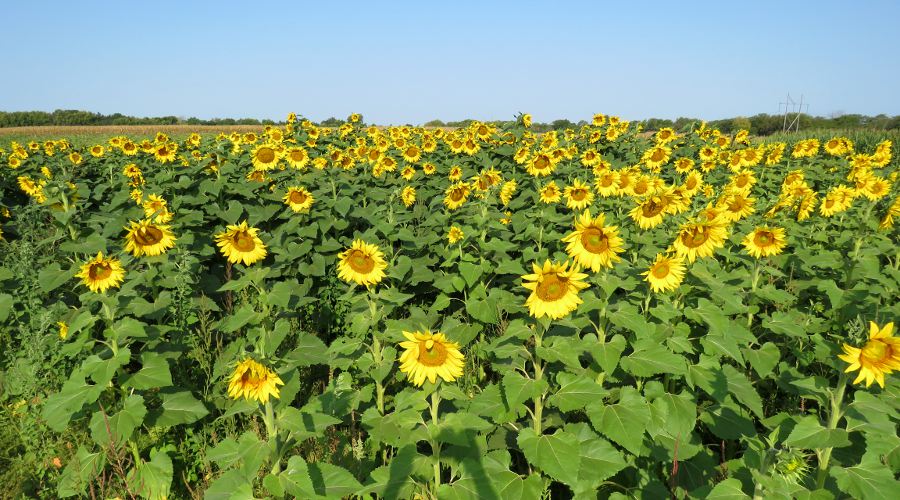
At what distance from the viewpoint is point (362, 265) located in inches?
160

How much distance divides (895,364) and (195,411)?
4.54 meters

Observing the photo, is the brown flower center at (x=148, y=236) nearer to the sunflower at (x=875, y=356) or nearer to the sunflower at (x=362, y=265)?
the sunflower at (x=362, y=265)

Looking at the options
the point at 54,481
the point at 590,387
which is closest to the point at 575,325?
the point at 590,387

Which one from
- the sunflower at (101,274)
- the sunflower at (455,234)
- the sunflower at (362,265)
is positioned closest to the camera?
the sunflower at (101,274)

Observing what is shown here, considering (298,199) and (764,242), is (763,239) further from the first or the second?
(298,199)

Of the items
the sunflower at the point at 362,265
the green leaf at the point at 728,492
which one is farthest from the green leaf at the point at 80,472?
the green leaf at the point at 728,492

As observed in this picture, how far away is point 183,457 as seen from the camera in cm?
394

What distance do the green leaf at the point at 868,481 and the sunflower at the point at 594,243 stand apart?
171 cm

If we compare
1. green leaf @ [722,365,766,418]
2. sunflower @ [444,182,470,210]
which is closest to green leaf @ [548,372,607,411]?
green leaf @ [722,365,766,418]

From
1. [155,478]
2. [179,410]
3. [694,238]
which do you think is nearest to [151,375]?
[179,410]

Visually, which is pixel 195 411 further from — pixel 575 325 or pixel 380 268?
pixel 575 325

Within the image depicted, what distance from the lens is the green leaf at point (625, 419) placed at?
2.92 metres

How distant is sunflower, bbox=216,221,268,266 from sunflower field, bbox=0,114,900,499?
23 millimetres

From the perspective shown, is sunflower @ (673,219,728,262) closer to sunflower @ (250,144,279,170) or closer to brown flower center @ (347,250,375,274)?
brown flower center @ (347,250,375,274)
